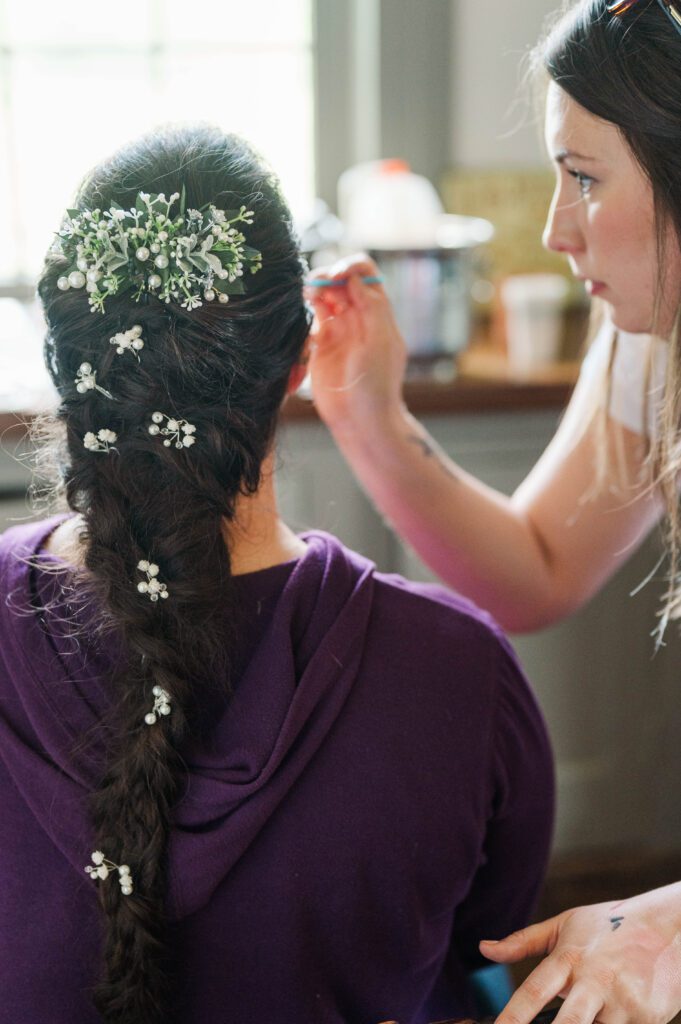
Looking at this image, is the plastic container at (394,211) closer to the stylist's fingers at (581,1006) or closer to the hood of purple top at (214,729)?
the hood of purple top at (214,729)

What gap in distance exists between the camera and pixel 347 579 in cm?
92

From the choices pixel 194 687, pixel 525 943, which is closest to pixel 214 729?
pixel 194 687

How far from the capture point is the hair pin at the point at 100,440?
83cm

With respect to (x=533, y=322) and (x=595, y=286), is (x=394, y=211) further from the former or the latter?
(x=595, y=286)

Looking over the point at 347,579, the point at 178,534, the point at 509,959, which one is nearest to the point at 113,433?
the point at 178,534

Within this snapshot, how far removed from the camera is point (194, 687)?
87 cm

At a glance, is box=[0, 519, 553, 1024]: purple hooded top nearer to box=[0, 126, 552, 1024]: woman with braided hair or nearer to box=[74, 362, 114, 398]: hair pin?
box=[0, 126, 552, 1024]: woman with braided hair

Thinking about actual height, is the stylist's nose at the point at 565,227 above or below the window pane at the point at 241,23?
below

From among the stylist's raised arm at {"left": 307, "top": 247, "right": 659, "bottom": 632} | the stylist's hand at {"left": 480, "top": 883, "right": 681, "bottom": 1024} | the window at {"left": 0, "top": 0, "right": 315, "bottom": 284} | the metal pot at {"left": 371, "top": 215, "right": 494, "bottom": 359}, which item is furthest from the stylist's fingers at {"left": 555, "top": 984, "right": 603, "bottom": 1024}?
the window at {"left": 0, "top": 0, "right": 315, "bottom": 284}

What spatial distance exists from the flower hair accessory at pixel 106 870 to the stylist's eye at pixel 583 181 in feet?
2.46

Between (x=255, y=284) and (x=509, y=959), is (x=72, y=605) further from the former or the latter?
(x=509, y=959)

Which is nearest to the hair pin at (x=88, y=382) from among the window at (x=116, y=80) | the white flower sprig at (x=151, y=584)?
the white flower sprig at (x=151, y=584)

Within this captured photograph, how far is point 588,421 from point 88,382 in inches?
30.0

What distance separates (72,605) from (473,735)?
353 mm
